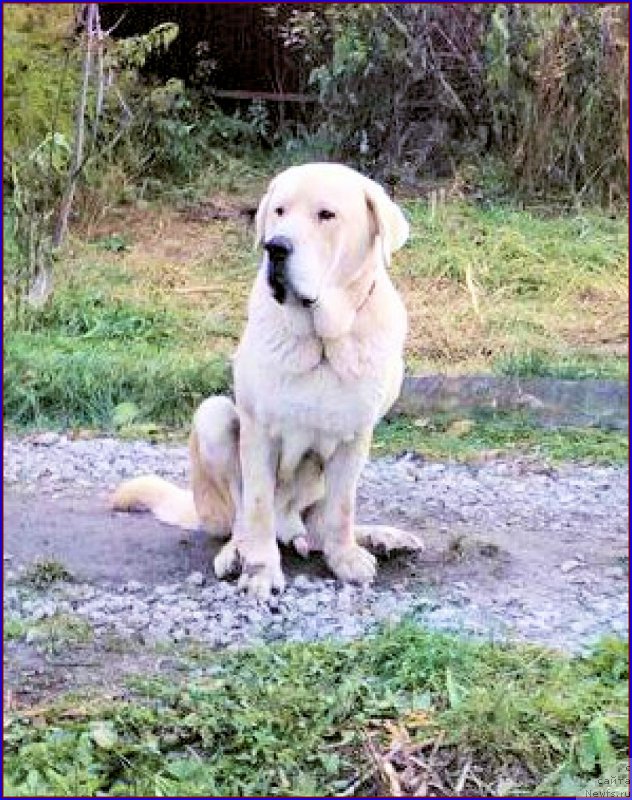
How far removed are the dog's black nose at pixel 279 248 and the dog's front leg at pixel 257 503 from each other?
0.44 m

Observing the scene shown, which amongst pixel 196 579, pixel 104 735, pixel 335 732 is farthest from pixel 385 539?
pixel 104 735

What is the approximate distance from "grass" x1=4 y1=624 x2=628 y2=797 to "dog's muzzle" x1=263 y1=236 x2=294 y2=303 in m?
0.88

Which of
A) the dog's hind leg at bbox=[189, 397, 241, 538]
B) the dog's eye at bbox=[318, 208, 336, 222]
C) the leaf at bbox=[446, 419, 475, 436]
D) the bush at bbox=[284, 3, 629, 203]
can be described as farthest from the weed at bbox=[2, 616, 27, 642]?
the bush at bbox=[284, 3, 629, 203]

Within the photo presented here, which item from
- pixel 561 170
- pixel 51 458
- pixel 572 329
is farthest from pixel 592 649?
pixel 561 170

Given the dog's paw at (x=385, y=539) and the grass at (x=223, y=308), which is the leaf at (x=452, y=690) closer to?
the dog's paw at (x=385, y=539)

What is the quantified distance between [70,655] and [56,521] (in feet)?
3.54

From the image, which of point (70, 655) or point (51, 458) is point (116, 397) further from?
point (70, 655)

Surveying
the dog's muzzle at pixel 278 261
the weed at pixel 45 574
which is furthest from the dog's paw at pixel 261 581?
the dog's muzzle at pixel 278 261

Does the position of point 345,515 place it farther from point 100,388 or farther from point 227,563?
point 100,388

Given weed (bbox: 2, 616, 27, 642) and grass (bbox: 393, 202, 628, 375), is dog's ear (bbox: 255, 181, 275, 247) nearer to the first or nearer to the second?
weed (bbox: 2, 616, 27, 642)

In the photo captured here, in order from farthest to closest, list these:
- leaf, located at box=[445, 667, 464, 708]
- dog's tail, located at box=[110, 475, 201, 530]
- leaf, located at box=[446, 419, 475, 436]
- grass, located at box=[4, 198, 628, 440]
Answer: grass, located at box=[4, 198, 628, 440] → leaf, located at box=[446, 419, 475, 436] → dog's tail, located at box=[110, 475, 201, 530] → leaf, located at box=[445, 667, 464, 708]

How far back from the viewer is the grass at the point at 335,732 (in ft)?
7.55

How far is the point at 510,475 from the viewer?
4738mm

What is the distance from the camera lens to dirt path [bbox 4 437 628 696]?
2967 mm
